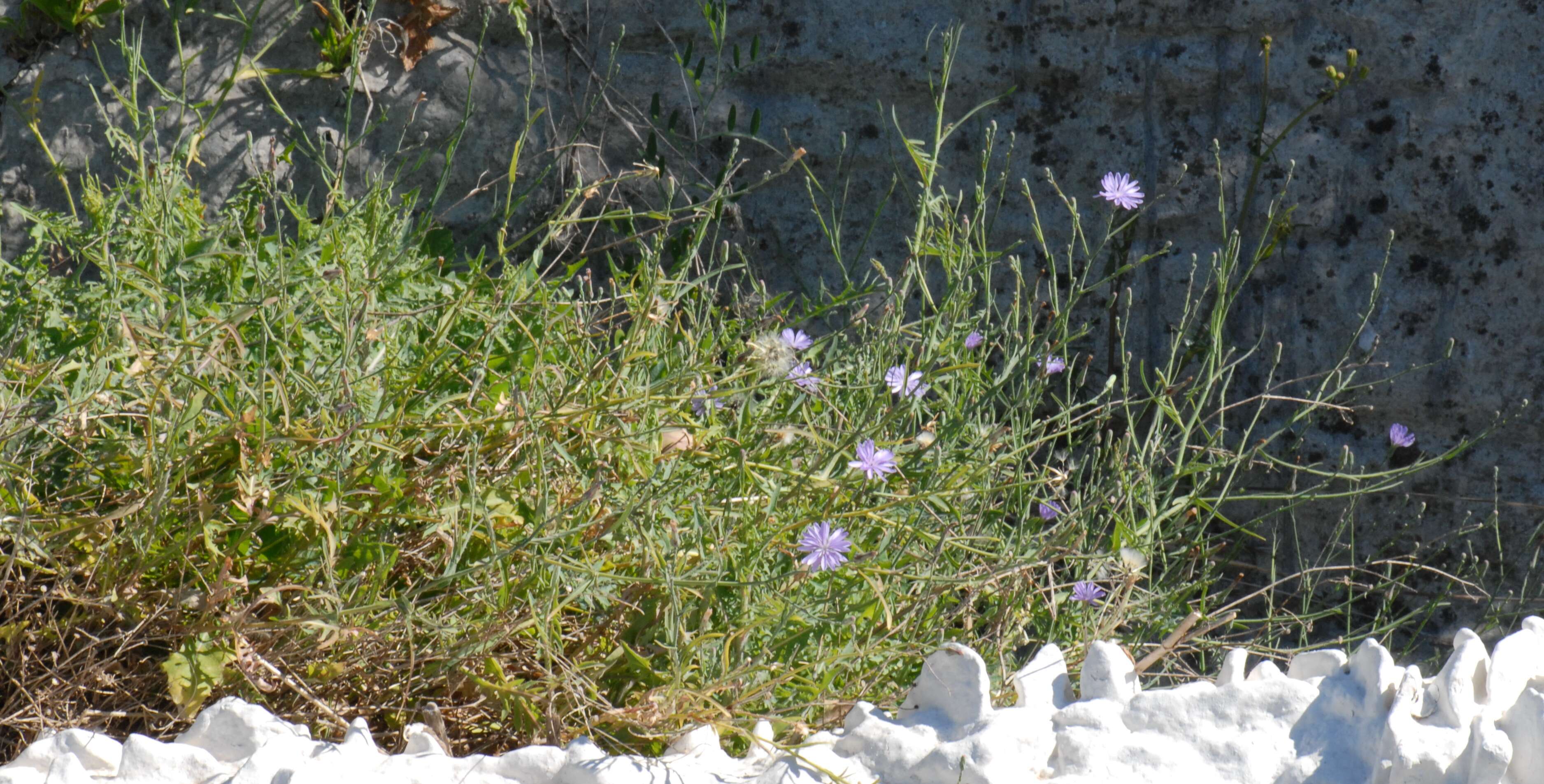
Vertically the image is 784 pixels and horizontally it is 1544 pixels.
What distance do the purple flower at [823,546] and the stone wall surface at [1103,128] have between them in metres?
0.84

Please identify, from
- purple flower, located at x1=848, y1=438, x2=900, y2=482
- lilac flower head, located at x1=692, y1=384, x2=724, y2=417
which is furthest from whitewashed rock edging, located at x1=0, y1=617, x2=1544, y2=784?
lilac flower head, located at x1=692, y1=384, x2=724, y2=417

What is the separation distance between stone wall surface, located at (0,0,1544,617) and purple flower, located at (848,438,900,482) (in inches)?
29.7

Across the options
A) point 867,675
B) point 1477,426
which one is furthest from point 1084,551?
point 1477,426

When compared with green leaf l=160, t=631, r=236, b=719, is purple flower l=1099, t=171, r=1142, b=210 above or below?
above

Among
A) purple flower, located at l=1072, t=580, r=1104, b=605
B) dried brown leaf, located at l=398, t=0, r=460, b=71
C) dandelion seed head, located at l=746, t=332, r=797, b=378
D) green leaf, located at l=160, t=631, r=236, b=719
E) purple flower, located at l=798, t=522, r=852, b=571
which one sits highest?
dried brown leaf, located at l=398, t=0, r=460, b=71

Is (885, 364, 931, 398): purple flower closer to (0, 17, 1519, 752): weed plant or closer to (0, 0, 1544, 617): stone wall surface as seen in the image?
(0, 17, 1519, 752): weed plant

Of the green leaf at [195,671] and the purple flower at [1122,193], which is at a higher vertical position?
the purple flower at [1122,193]

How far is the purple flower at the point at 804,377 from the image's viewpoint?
4.59ft

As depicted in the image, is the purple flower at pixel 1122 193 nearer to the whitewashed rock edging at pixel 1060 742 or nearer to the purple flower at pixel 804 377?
the purple flower at pixel 804 377

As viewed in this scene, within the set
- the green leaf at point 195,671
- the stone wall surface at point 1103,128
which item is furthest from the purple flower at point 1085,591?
the green leaf at point 195,671

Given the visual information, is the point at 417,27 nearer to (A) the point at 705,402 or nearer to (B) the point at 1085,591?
(A) the point at 705,402

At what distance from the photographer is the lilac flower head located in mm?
1318

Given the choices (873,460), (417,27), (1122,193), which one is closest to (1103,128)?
(1122,193)

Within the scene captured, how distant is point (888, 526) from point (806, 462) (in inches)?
4.6
